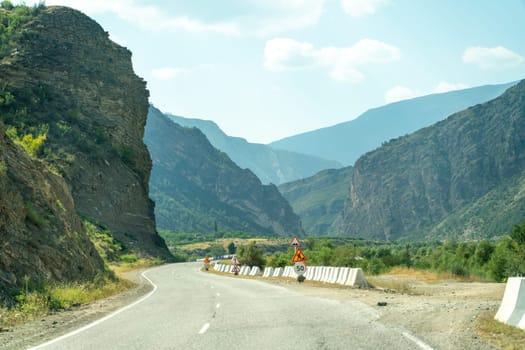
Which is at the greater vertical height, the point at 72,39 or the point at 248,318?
the point at 72,39

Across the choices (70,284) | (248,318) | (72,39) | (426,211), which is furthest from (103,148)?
(426,211)

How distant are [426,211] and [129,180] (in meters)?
126

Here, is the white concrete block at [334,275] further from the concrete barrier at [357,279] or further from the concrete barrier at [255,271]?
the concrete barrier at [255,271]

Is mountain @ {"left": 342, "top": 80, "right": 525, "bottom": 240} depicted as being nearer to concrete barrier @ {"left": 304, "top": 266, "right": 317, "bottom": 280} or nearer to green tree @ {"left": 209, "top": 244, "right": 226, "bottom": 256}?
green tree @ {"left": 209, "top": 244, "right": 226, "bottom": 256}

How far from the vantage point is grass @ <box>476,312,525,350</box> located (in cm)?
1014

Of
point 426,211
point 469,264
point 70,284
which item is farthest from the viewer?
point 426,211

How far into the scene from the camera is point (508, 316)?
39.7ft

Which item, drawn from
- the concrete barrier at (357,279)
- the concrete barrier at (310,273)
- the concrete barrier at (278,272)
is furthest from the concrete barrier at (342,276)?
the concrete barrier at (278,272)

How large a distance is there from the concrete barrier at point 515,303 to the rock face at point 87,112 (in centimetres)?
6357

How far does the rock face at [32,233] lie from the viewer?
20219mm

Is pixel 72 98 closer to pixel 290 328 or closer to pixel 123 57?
pixel 123 57

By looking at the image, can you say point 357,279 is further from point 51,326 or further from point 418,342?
point 418,342

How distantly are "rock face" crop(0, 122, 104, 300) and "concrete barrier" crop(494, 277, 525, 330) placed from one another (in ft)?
40.9

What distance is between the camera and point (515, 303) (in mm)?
11781
